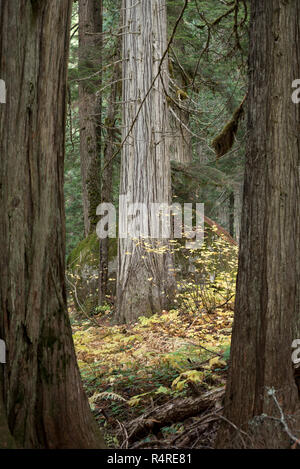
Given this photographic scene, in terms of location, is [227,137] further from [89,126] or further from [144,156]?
[89,126]

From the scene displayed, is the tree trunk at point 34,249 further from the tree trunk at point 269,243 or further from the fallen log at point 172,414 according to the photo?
the tree trunk at point 269,243

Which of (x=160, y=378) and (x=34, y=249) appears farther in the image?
(x=160, y=378)

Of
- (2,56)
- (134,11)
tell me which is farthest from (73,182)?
(2,56)

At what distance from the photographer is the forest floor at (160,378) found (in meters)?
3.77

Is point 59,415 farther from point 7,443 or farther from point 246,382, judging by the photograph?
point 246,382

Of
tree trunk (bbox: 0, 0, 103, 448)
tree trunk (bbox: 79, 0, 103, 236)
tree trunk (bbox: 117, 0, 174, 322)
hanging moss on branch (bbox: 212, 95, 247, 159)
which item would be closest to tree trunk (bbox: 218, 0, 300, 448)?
tree trunk (bbox: 0, 0, 103, 448)

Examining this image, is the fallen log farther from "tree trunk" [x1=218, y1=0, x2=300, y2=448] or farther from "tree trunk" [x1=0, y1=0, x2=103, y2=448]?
"tree trunk" [x1=0, y1=0, x2=103, y2=448]

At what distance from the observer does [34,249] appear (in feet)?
9.46

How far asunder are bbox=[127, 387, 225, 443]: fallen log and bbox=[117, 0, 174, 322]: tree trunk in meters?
4.71

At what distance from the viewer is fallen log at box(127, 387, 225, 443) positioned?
12.6ft

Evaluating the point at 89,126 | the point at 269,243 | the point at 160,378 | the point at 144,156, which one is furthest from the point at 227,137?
the point at 89,126

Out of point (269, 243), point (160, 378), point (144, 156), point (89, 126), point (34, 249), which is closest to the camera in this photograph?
point (34, 249)

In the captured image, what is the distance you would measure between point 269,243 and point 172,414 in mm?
1805

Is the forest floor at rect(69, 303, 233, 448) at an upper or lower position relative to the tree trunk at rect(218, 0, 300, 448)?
lower
